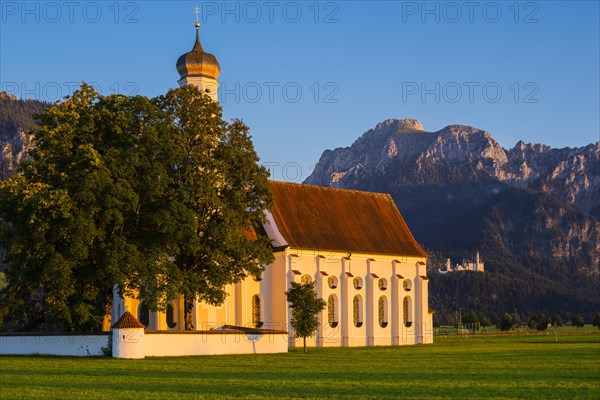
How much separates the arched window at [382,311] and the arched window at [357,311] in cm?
244

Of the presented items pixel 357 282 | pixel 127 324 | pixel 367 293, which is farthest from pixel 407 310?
pixel 127 324

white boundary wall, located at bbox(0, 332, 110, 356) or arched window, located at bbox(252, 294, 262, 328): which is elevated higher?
arched window, located at bbox(252, 294, 262, 328)

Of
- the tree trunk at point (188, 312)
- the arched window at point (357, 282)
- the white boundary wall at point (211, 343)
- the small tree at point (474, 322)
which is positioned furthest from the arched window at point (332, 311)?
the small tree at point (474, 322)

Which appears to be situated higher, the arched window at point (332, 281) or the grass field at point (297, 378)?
the arched window at point (332, 281)

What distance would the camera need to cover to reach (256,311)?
2441 inches

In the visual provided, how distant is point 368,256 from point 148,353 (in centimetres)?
2885

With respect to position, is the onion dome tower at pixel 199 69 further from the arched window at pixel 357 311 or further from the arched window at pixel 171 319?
the arched window at pixel 357 311

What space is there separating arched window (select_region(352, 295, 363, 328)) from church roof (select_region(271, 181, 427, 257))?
4019 millimetres

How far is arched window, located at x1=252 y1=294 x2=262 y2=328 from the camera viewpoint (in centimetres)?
6141

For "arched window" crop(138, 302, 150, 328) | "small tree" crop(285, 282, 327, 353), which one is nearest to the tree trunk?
"arched window" crop(138, 302, 150, 328)

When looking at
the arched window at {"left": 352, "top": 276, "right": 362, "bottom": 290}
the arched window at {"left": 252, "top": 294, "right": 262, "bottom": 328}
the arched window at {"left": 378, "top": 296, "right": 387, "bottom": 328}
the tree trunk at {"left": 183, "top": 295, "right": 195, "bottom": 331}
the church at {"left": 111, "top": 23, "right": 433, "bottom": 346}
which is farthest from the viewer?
the arched window at {"left": 378, "top": 296, "right": 387, "bottom": 328}

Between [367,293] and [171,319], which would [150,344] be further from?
[367,293]

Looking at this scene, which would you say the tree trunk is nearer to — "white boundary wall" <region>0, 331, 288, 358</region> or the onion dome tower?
"white boundary wall" <region>0, 331, 288, 358</region>

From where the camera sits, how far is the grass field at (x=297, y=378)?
23.9m
